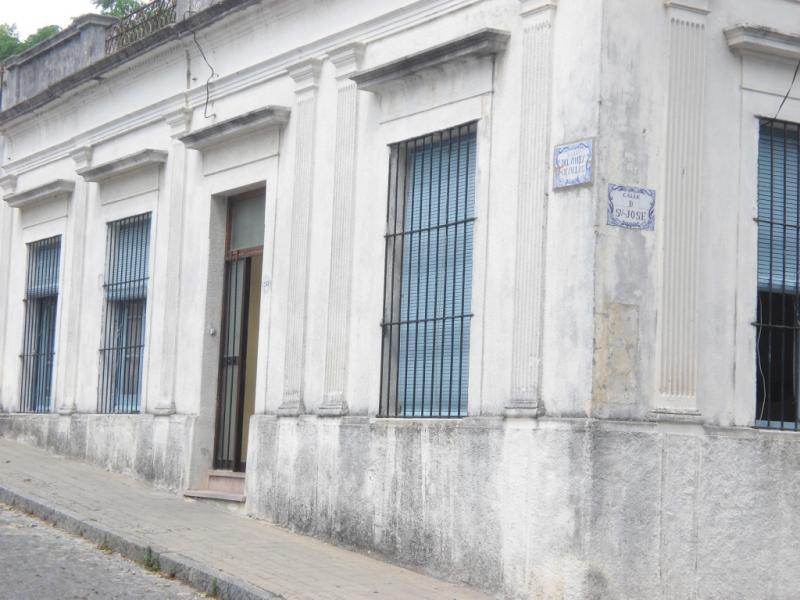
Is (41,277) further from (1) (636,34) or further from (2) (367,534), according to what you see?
(1) (636,34)

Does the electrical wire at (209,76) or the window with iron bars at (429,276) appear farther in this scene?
the electrical wire at (209,76)

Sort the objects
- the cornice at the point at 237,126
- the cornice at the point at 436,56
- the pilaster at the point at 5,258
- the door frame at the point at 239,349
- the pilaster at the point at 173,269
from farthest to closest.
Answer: the pilaster at the point at 5,258 < the pilaster at the point at 173,269 < the door frame at the point at 239,349 < the cornice at the point at 237,126 < the cornice at the point at 436,56

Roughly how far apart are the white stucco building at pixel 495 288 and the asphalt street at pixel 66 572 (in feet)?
5.73

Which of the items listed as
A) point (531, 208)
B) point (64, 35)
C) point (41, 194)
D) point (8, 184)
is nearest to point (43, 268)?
point (41, 194)

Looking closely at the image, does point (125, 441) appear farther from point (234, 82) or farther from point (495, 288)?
point (495, 288)

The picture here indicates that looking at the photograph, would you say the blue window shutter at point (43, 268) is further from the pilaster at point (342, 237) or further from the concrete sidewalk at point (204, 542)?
the pilaster at point (342, 237)

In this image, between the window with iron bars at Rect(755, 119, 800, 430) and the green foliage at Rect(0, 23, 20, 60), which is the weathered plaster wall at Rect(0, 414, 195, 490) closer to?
the window with iron bars at Rect(755, 119, 800, 430)

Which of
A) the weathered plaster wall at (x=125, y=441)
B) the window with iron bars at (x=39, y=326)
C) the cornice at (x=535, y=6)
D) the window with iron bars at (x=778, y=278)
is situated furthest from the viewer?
the window with iron bars at (x=39, y=326)

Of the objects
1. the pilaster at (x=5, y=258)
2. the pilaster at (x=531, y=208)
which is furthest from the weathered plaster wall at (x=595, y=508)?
the pilaster at (x=5, y=258)

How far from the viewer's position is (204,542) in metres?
10.7

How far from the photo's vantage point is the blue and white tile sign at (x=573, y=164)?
8.79 m

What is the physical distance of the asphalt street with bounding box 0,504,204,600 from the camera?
9039 millimetres

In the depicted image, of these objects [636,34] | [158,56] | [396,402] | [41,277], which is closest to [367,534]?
[396,402]

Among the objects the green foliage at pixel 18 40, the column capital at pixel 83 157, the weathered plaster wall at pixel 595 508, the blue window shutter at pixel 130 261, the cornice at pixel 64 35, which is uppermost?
the green foliage at pixel 18 40
